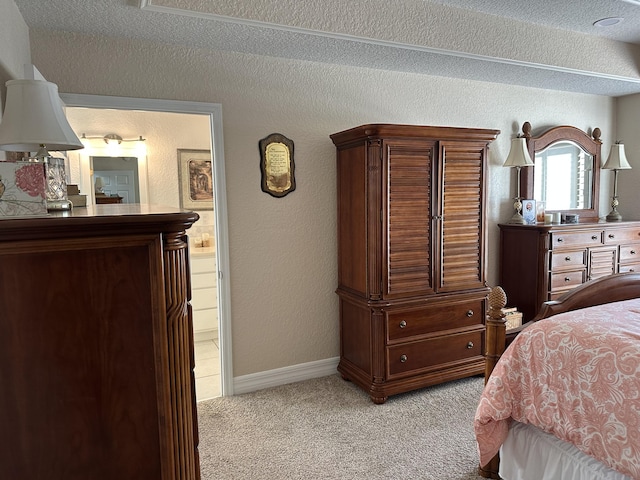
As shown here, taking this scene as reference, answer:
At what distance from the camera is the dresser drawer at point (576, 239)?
373 centimetres

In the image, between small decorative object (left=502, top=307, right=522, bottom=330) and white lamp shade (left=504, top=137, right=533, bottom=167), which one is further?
white lamp shade (left=504, top=137, right=533, bottom=167)

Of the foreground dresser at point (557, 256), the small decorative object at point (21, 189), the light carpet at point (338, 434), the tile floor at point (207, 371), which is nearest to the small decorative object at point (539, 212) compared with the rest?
the foreground dresser at point (557, 256)

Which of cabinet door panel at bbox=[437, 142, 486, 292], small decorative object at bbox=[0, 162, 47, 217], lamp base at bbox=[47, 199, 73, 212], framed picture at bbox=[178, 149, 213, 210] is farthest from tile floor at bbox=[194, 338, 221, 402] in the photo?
small decorative object at bbox=[0, 162, 47, 217]

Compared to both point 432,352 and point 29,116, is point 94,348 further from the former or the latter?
point 432,352

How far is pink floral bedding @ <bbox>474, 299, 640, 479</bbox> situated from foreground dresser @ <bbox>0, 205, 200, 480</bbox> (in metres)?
1.45

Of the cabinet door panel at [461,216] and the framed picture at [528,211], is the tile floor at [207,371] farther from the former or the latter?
the framed picture at [528,211]

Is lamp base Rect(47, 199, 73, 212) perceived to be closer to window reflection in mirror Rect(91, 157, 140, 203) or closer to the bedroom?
the bedroom

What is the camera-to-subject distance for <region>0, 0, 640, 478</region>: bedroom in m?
2.80

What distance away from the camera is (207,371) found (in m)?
3.82

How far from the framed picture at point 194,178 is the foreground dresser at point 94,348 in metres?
3.89

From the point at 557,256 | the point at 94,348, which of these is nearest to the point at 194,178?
the point at 557,256

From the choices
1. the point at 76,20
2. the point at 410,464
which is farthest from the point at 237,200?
the point at 410,464

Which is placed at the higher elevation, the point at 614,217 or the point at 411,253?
the point at 614,217

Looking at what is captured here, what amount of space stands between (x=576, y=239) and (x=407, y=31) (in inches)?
92.9
